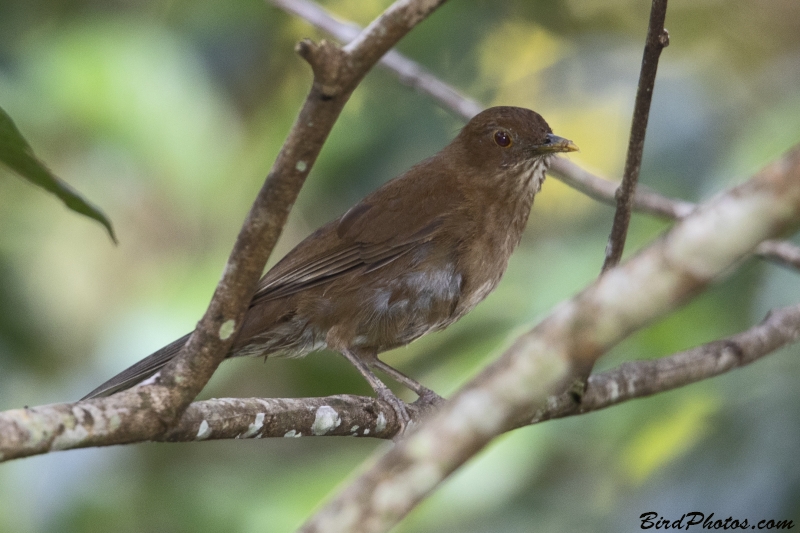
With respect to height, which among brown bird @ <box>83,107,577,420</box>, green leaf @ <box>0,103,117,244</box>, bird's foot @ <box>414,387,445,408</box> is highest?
brown bird @ <box>83,107,577,420</box>

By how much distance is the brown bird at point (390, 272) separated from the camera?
4.18 meters

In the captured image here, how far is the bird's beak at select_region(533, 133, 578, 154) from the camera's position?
4477 millimetres

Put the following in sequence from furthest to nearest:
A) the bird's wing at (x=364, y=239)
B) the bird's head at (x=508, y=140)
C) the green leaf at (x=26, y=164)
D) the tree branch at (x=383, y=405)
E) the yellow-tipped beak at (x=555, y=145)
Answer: the bird's head at (x=508, y=140), the yellow-tipped beak at (x=555, y=145), the bird's wing at (x=364, y=239), the tree branch at (x=383, y=405), the green leaf at (x=26, y=164)

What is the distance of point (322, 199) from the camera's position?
6.09 m

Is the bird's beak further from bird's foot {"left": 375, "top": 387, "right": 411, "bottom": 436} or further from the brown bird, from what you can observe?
bird's foot {"left": 375, "top": 387, "right": 411, "bottom": 436}

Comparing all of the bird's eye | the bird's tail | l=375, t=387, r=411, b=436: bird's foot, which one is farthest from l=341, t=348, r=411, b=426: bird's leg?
the bird's eye

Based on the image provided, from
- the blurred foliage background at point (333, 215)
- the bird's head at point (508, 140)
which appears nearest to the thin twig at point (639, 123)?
the blurred foliage background at point (333, 215)

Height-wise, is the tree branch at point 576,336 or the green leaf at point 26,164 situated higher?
the green leaf at point 26,164

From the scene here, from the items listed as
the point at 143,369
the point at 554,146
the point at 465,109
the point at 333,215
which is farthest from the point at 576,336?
the point at 333,215

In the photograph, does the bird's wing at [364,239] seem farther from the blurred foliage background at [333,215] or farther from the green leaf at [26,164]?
the green leaf at [26,164]

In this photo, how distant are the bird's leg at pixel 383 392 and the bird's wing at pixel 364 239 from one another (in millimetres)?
396

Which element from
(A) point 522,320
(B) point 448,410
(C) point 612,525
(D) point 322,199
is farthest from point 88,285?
(B) point 448,410

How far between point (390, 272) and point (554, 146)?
3.54ft

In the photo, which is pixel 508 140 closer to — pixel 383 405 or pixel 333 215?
pixel 383 405
